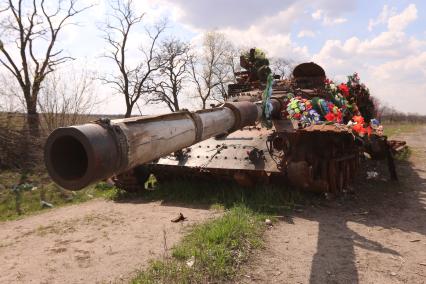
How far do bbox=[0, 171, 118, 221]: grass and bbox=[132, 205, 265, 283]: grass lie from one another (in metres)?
3.40

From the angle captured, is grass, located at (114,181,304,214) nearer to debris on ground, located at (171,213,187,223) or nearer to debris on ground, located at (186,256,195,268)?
debris on ground, located at (171,213,187,223)

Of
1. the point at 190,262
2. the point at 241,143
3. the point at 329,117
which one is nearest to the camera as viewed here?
the point at 190,262

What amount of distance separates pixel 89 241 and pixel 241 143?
3009 millimetres

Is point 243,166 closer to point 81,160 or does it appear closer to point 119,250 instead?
point 119,250

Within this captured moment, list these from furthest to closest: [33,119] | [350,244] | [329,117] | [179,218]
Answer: [33,119] → [329,117] → [179,218] → [350,244]

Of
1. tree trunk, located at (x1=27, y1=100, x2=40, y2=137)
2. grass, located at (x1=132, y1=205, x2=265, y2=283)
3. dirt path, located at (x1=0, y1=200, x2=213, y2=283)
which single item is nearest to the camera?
grass, located at (x1=132, y1=205, x2=265, y2=283)

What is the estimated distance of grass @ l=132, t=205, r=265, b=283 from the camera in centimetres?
419

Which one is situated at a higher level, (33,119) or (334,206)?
(33,119)

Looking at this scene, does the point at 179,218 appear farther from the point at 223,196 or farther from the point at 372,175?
the point at 372,175

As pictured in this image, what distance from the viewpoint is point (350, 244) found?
17.1ft

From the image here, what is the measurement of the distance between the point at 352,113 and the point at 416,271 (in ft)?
17.5

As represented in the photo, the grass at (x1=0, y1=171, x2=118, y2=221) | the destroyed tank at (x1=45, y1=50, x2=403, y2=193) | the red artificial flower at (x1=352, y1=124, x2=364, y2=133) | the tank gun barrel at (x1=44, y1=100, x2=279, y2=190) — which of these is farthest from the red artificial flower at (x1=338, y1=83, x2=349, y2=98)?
the tank gun barrel at (x1=44, y1=100, x2=279, y2=190)

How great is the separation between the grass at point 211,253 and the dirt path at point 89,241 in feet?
0.92

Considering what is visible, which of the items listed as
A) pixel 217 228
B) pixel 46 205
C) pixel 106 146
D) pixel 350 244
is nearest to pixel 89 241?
pixel 217 228
